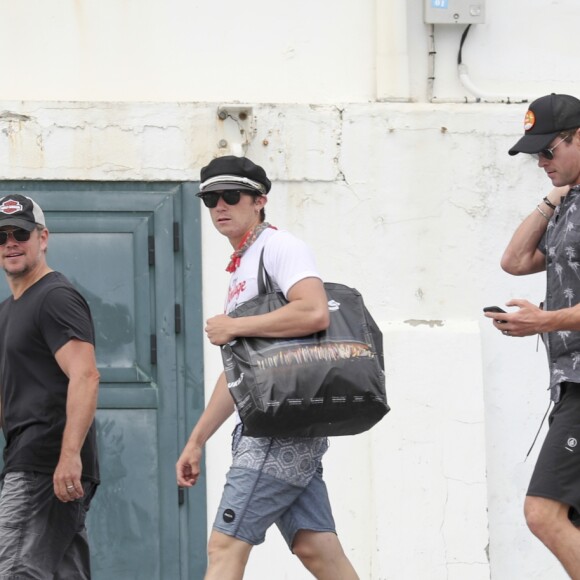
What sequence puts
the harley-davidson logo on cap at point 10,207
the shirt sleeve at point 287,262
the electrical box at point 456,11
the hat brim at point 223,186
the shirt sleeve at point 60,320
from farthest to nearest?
the electrical box at point 456,11 → the harley-davidson logo on cap at point 10,207 → the shirt sleeve at point 60,320 → the hat brim at point 223,186 → the shirt sleeve at point 287,262

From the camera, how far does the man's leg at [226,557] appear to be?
15.9 feet

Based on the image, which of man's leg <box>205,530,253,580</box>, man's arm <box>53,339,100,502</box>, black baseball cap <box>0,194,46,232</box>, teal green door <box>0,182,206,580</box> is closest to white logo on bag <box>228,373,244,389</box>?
man's leg <box>205,530,253,580</box>

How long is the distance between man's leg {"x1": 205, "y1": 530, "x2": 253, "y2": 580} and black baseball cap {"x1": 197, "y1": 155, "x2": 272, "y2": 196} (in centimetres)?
127

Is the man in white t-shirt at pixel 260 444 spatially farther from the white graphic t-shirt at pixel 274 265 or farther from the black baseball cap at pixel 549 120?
the black baseball cap at pixel 549 120

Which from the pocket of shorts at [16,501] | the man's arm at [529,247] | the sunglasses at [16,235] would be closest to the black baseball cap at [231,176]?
the sunglasses at [16,235]

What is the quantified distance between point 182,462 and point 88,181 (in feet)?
7.29

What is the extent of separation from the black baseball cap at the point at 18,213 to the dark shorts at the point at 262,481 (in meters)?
1.23

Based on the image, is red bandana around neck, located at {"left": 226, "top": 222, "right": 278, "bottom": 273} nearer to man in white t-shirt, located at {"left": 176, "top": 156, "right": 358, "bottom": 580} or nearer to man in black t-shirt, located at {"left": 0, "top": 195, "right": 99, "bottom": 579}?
man in white t-shirt, located at {"left": 176, "top": 156, "right": 358, "bottom": 580}

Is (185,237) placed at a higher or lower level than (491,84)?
lower

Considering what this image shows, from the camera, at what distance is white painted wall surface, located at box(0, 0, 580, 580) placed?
696 centimetres

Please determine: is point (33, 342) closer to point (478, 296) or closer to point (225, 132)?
point (225, 132)

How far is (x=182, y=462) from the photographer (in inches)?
206

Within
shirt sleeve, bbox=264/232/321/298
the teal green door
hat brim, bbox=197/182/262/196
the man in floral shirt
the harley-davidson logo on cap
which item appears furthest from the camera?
the teal green door

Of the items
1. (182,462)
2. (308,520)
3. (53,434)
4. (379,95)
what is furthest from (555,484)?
(379,95)
